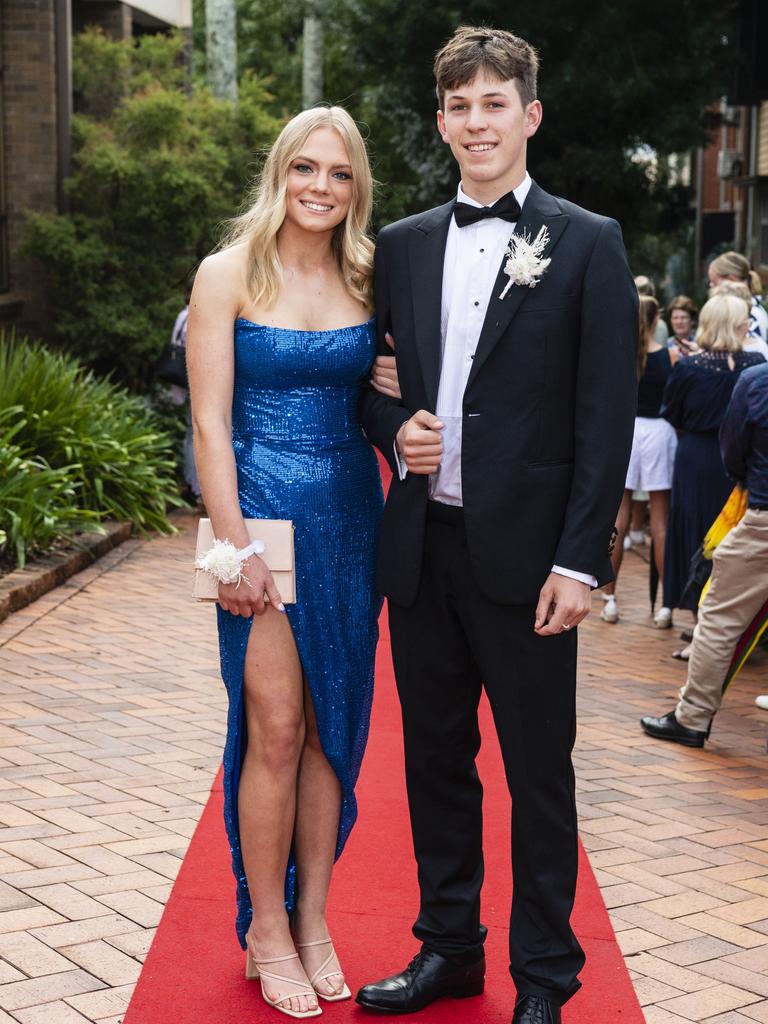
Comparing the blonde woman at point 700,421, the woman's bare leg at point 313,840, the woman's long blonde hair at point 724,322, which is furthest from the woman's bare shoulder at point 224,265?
the woman's long blonde hair at point 724,322

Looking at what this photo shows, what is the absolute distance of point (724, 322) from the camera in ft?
26.0

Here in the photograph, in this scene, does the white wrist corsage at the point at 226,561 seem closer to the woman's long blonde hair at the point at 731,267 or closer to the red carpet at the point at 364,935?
the red carpet at the point at 364,935

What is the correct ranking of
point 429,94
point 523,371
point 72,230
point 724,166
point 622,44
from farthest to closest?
point 724,166
point 429,94
point 622,44
point 72,230
point 523,371

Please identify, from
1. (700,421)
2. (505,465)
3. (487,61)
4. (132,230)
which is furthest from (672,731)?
(132,230)

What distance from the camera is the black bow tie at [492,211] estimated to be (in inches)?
129

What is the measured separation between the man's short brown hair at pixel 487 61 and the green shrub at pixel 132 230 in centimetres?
1085

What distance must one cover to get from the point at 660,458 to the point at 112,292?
23.4 feet

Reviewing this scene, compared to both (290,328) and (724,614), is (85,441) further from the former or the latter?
(290,328)

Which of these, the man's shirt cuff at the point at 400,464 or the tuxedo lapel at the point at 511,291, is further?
the man's shirt cuff at the point at 400,464

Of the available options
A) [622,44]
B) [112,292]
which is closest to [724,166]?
[622,44]

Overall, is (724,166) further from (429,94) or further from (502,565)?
(502,565)

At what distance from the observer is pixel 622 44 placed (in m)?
19.2

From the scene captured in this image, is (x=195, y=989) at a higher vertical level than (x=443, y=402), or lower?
lower

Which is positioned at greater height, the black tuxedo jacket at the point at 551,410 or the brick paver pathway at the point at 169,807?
the black tuxedo jacket at the point at 551,410
